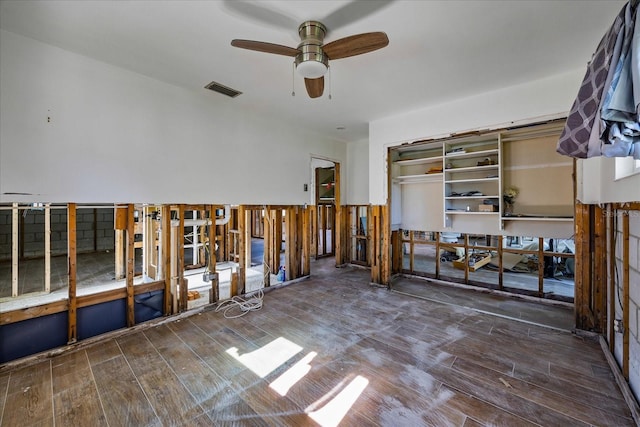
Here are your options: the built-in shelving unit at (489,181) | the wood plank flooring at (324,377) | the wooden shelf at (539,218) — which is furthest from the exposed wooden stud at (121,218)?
the wooden shelf at (539,218)

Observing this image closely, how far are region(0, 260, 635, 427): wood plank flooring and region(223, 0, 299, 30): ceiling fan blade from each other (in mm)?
2755

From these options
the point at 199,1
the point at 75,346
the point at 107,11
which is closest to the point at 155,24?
the point at 107,11

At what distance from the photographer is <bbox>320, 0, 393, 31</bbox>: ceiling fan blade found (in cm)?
189

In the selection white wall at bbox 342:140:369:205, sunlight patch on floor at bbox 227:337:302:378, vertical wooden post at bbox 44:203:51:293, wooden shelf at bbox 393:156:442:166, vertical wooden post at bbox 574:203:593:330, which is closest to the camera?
sunlight patch on floor at bbox 227:337:302:378

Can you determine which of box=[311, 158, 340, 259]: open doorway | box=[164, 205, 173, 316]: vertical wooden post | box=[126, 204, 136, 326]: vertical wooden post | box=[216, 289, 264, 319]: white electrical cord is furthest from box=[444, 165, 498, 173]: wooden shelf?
box=[126, 204, 136, 326]: vertical wooden post

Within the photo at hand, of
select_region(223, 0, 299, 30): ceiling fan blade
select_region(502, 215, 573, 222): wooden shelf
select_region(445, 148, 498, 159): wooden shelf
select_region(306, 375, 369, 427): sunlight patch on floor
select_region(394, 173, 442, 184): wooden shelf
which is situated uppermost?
select_region(223, 0, 299, 30): ceiling fan blade

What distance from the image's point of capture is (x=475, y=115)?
3.50m

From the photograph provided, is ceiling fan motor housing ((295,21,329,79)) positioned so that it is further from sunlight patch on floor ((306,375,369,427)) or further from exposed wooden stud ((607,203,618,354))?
exposed wooden stud ((607,203,618,354))

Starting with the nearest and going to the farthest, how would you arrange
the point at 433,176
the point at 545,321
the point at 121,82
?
the point at 121,82 < the point at 545,321 < the point at 433,176

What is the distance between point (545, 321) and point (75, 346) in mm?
4870

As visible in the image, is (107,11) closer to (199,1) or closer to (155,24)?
(155,24)

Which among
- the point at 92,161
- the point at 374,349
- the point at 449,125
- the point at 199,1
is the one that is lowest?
the point at 374,349

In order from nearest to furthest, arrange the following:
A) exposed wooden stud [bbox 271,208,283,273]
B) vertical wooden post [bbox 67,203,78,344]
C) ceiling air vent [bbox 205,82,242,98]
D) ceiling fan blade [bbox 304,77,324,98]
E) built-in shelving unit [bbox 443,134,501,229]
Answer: ceiling fan blade [bbox 304,77,324,98] → vertical wooden post [bbox 67,203,78,344] → ceiling air vent [bbox 205,82,242,98] → built-in shelving unit [bbox 443,134,501,229] → exposed wooden stud [bbox 271,208,283,273]

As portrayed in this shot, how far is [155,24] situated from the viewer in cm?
211
